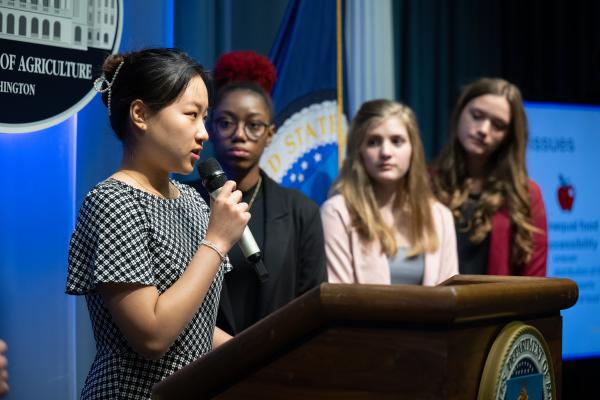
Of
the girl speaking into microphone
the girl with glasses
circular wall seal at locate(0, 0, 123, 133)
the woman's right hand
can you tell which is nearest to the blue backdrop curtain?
the girl with glasses

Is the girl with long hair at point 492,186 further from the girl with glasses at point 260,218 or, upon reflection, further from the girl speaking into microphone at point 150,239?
the girl speaking into microphone at point 150,239

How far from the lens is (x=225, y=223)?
171cm

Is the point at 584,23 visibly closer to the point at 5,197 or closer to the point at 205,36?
the point at 205,36

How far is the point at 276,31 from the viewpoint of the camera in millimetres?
A: 3383

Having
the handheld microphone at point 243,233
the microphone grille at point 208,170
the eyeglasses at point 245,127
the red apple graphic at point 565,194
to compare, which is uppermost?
the eyeglasses at point 245,127

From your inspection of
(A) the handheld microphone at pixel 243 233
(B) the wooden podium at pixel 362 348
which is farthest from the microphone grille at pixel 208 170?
(B) the wooden podium at pixel 362 348

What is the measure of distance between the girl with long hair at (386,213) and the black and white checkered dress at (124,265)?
1.35 meters

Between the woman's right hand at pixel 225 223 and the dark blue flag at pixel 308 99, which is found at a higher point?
the dark blue flag at pixel 308 99

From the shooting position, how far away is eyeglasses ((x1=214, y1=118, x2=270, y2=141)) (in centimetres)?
276

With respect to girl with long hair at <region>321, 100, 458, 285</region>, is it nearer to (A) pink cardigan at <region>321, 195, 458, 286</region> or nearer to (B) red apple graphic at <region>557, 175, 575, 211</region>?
(A) pink cardigan at <region>321, 195, 458, 286</region>

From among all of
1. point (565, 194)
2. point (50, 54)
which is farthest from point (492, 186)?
point (50, 54)

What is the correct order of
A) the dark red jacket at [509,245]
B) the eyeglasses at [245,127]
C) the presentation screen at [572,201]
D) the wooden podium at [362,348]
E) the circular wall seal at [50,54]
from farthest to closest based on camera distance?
the presentation screen at [572,201] → the dark red jacket at [509,245] → the eyeglasses at [245,127] → the circular wall seal at [50,54] → the wooden podium at [362,348]

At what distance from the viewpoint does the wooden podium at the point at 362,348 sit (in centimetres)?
113

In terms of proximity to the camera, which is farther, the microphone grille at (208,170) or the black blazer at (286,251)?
the black blazer at (286,251)
